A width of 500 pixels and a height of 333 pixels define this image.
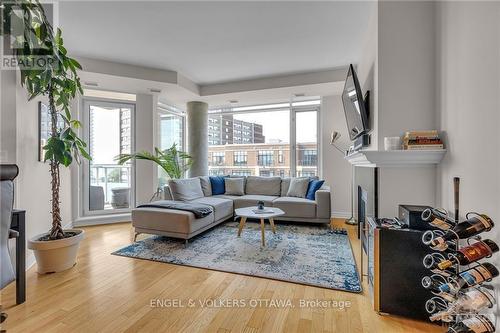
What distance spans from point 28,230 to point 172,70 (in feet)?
9.56

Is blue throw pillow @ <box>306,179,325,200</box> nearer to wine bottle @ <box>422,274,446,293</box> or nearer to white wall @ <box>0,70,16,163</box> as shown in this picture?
wine bottle @ <box>422,274,446,293</box>

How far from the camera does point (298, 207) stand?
396 cm

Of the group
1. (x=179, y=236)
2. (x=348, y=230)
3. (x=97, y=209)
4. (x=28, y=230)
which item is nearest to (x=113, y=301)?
(x=179, y=236)

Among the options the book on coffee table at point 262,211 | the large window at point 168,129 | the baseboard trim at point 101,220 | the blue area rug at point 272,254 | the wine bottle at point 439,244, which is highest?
the large window at point 168,129

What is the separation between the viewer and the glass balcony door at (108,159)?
13.8ft

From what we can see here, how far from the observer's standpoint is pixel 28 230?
8.36 feet

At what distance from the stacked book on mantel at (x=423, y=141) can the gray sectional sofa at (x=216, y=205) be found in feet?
6.48

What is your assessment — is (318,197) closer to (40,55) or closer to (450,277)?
(450,277)

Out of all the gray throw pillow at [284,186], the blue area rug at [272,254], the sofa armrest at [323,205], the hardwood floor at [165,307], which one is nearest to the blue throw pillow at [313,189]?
the sofa armrest at [323,205]

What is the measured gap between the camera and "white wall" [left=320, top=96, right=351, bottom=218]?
4617 millimetres

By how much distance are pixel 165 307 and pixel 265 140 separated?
4140mm

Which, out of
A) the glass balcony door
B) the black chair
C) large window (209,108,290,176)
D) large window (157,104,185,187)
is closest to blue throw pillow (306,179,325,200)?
large window (209,108,290,176)

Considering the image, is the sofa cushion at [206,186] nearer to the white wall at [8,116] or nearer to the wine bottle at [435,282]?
the white wall at [8,116]

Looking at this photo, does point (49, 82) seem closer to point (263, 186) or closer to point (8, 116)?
point (8, 116)
